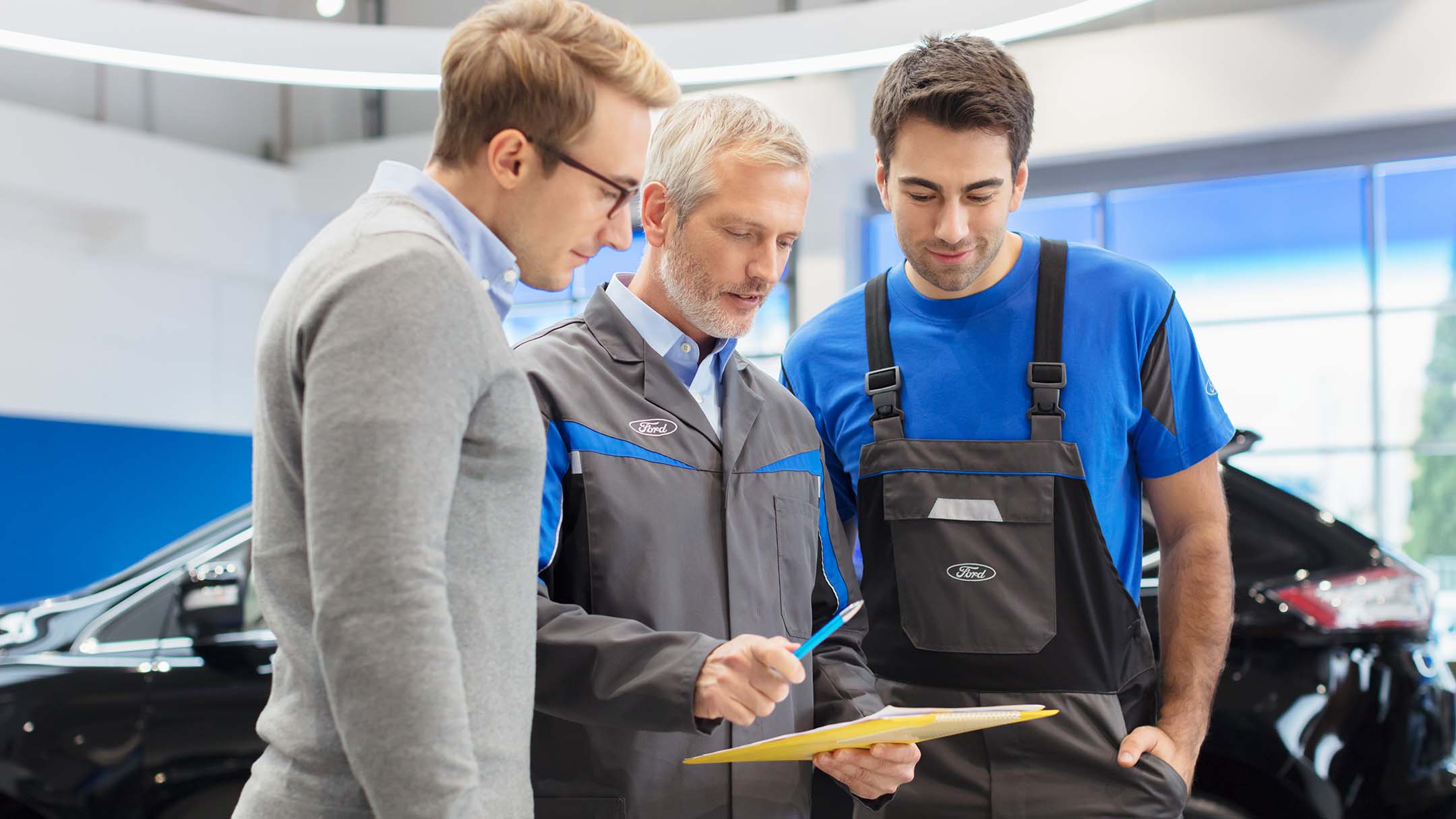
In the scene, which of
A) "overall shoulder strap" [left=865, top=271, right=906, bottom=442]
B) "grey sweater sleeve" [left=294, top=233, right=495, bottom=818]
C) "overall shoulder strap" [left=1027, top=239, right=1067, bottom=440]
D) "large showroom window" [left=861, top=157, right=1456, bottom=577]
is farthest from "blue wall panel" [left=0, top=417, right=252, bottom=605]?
"grey sweater sleeve" [left=294, top=233, right=495, bottom=818]

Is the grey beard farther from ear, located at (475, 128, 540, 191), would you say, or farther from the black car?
the black car

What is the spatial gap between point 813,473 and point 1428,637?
6.23ft

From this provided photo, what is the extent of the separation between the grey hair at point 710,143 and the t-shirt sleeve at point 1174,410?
0.58m

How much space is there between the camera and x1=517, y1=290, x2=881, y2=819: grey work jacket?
1.37 metres

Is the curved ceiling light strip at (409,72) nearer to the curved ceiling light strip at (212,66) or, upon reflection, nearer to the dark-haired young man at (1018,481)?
the curved ceiling light strip at (212,66)

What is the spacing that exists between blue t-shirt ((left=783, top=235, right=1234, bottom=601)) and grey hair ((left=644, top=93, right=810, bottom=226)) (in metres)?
0.35

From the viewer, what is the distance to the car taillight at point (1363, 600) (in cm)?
279

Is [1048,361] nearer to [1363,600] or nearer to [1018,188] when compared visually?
[1018,188]

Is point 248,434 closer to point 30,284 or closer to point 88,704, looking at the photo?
point 30,284

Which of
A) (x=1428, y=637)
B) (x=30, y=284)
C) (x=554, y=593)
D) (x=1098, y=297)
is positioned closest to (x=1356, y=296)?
(x=1428, y=637)

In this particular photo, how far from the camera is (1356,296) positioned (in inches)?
324

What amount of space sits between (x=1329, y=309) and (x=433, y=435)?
27.8 ft

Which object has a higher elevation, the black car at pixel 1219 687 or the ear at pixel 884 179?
the ear at pixel 884 179

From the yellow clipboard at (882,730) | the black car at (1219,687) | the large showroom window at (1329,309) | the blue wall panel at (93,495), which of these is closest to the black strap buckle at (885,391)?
the yellow clipboard at (882,730)
